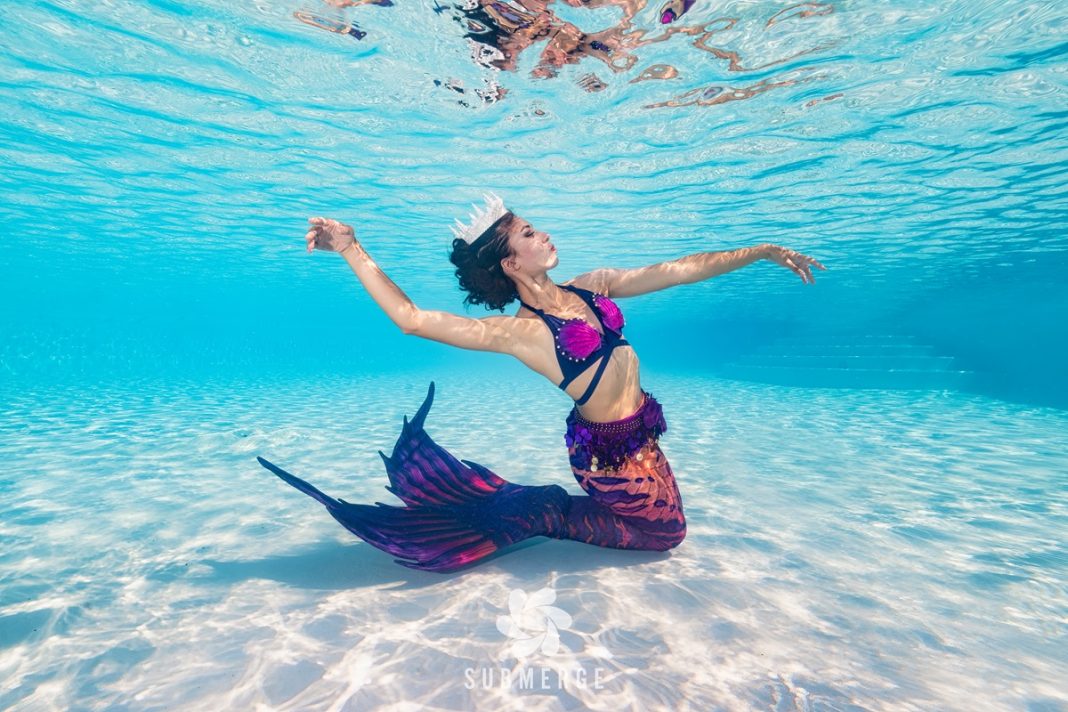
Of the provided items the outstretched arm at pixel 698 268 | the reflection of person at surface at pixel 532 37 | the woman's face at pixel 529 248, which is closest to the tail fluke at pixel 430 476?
the woman's face at pixel 529 248

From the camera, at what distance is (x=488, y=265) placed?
3.69 metres

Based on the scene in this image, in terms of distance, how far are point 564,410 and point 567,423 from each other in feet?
42.7

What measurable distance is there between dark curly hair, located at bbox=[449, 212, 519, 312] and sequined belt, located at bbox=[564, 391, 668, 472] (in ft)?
3.66

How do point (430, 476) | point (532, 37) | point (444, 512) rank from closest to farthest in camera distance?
point (444, 512)
point (430, 476)
point (532, 37)

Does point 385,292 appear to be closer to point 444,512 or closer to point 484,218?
point 484,218

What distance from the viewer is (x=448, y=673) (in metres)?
2.80

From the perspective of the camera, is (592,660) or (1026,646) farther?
(1026,646)

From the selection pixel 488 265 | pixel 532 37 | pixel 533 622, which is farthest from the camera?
pixel 532 37

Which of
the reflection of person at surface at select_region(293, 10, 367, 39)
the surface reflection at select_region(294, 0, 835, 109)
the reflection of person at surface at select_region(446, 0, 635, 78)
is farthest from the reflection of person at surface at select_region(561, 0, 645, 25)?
the reflection of person at surface at select_region(293, 10, 367, 39)

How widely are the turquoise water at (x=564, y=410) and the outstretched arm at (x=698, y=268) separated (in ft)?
8.24

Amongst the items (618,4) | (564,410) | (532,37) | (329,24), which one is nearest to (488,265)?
(618,4)

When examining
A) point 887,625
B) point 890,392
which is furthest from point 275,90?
point 890,392

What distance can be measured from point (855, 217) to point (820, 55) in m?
11.9

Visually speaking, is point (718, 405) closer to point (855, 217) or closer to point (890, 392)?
→ point (855, 217)
